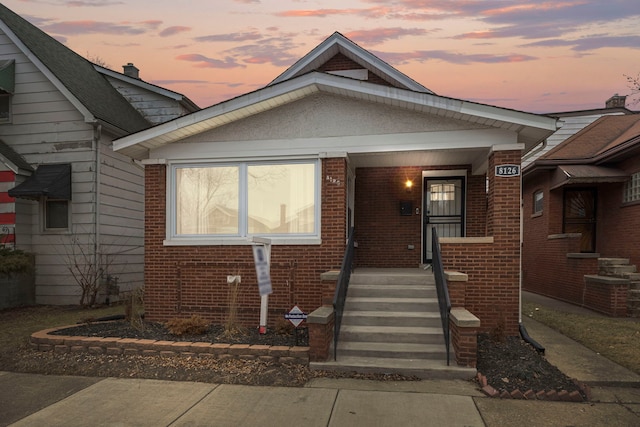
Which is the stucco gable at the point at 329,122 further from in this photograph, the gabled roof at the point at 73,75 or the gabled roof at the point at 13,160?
the gabled roof at the point at 13,160

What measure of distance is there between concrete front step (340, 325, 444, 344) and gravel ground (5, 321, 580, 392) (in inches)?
25.8

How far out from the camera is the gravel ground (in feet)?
17.0

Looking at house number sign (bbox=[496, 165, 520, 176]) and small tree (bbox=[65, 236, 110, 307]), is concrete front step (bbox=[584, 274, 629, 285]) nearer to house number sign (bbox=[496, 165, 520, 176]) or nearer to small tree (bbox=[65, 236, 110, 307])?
house number sign (bbox=[496, 165, 520, 176])

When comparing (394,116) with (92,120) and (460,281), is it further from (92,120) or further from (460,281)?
(92,120)

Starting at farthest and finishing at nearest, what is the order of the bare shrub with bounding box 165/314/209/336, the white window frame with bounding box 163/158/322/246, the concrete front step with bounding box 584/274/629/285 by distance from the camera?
the concrete front step with bounding box 584/274/629/285, the white window frame with bounding box 163/158/322/246, the bare shrub with bounding box 165/314/209/336

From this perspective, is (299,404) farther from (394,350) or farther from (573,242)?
(573,242)

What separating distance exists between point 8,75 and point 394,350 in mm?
11958

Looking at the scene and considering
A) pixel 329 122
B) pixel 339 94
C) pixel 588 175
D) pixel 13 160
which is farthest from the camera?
pixel 588 175

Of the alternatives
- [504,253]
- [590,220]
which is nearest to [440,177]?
[504,253]

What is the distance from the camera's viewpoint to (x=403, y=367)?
5.38 metres

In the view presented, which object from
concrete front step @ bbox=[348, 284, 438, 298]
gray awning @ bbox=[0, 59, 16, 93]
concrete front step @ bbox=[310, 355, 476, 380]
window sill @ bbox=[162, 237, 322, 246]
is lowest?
concrete front step @ bbox=[310, 355, 476, 380]

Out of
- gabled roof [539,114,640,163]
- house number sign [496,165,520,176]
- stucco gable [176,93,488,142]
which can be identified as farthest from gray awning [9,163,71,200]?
gabled roof [539,114,640,163]

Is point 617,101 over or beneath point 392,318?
over

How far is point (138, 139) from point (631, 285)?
1114 centimetres
